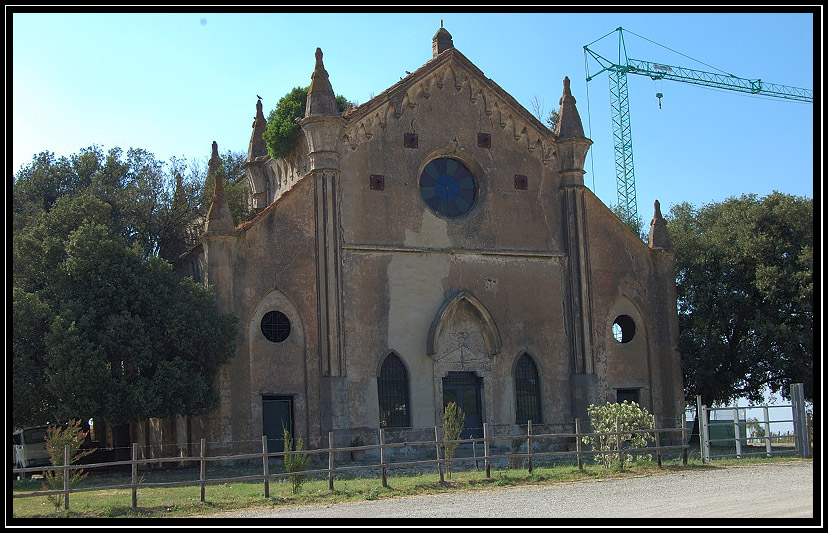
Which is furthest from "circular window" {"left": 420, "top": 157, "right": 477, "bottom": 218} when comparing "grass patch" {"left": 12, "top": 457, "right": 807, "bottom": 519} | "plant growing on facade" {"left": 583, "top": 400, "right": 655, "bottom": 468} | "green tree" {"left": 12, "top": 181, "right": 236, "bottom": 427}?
"grass patch" {"left": 12, "top": 457, "right": 807, "bottom": 519}

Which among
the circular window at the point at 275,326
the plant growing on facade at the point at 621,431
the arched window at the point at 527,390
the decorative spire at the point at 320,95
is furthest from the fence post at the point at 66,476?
the arched window at the point at 527,390

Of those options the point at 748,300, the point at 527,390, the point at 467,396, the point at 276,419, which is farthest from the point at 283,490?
the point at 748,300

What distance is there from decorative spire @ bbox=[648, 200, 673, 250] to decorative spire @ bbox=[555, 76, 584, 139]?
14.0 feet

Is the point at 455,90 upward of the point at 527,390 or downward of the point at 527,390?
upward

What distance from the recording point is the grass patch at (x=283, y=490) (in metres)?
19.1

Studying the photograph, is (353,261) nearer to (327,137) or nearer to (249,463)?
(327,137)

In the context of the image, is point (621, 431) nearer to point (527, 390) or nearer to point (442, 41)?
point (527, 390)

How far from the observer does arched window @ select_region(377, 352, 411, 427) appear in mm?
31047

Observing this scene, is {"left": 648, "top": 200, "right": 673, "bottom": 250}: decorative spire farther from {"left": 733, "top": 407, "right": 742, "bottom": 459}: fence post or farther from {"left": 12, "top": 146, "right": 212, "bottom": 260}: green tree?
{"left": 12, "top": 146, "right": 212, "bottom": 260}: green tree

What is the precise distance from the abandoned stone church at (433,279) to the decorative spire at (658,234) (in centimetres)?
7

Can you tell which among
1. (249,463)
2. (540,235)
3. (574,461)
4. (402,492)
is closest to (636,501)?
(402,492)

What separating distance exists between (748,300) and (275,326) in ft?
61.8

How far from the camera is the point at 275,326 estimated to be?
30.2 m

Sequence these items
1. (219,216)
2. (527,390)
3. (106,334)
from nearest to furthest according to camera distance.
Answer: (106,334) → (219,216) → (527,390)
